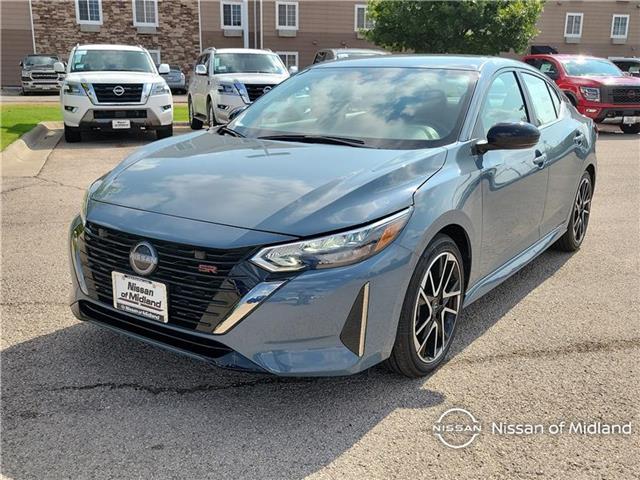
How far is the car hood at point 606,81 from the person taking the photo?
15156 millimetres

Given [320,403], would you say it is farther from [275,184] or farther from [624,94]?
[624,94]

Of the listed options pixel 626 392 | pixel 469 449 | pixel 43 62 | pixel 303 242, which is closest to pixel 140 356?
pixel 303 242

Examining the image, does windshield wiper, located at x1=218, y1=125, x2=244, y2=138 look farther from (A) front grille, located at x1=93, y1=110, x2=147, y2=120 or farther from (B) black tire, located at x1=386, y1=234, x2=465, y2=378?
(A) front grille, located at x1=93, y1=110, x2=147, y2=120

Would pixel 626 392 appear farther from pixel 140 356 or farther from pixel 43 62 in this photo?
pixel 43 62

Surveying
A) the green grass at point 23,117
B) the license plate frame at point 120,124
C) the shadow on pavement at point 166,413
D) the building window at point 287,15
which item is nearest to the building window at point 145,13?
the building window at point 287,15

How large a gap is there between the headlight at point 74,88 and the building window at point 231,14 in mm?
26460

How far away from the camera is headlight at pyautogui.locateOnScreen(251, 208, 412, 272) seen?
2.68 metres

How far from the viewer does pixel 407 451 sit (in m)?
2.72

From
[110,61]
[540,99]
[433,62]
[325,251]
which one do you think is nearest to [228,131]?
[433,62]

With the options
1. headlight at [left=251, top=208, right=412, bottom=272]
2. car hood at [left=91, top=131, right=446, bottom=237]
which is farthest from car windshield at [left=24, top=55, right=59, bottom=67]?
headlight at [left=251, top=208, right=412, bottom=272]

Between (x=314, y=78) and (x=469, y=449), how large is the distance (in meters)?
2.78

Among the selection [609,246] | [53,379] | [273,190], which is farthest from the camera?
[609,246]

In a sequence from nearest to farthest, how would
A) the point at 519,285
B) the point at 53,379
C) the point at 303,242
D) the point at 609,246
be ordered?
the point at 303,242 → the point at 53,379 → the point at 519,285 → the point at 609,246

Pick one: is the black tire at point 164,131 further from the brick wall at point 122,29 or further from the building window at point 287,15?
the building window at point 287,15
